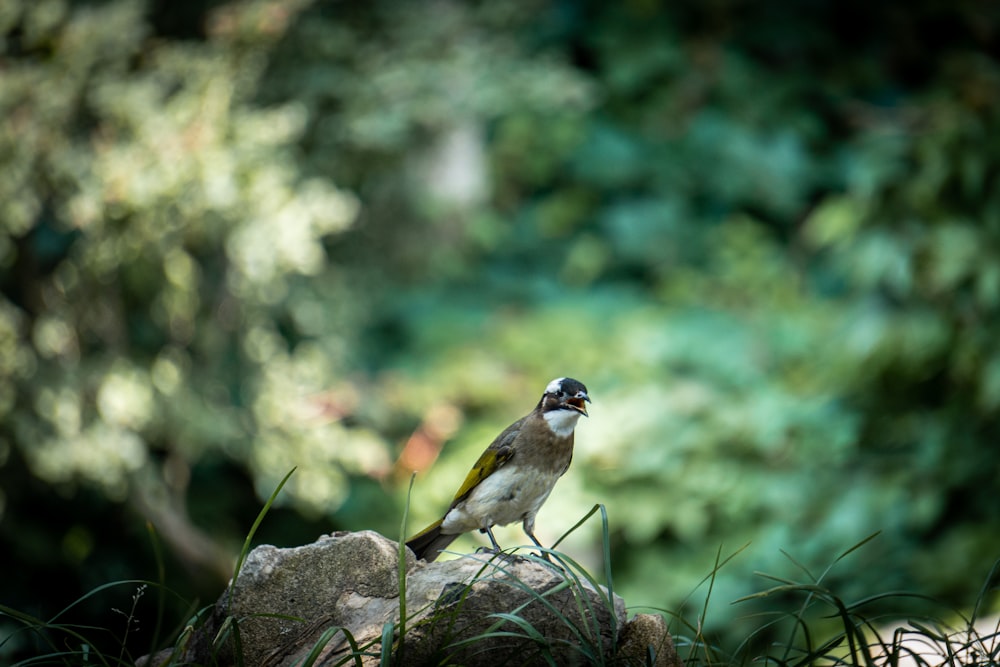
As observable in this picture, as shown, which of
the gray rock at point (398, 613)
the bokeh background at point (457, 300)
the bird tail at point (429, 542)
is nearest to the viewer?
the gray rock at point (398, 613)

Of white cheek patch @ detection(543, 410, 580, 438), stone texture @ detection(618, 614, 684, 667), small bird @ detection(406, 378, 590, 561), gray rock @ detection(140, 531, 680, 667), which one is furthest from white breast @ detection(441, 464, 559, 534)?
stone texture @ detection(618, 614, 684, 667)

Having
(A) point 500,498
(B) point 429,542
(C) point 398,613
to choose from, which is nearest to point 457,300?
(B) point 429,542

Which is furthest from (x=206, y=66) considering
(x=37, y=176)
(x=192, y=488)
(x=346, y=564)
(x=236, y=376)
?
(x=346, y=564)

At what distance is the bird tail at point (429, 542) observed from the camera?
3230 mm

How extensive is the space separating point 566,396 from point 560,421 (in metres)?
0.08

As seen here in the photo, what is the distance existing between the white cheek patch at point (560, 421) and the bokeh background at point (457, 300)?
2338 mm

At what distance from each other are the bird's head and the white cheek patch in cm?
1

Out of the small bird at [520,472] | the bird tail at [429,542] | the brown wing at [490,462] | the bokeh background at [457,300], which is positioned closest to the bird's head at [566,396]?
the small bird at [520,472]

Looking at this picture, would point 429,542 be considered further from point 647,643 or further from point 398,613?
point 647,643

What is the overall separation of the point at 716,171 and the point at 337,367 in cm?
387

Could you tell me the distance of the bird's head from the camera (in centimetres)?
314

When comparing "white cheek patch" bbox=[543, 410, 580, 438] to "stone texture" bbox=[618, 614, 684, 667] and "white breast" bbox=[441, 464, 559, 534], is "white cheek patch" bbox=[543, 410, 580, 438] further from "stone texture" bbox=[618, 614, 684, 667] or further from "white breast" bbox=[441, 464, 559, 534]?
"stone texture" bbox=[618, 614, 684, 667]

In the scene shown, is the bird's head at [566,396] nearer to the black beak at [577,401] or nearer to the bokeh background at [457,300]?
the black beak at [577,401]

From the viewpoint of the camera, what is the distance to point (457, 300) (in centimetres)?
832
